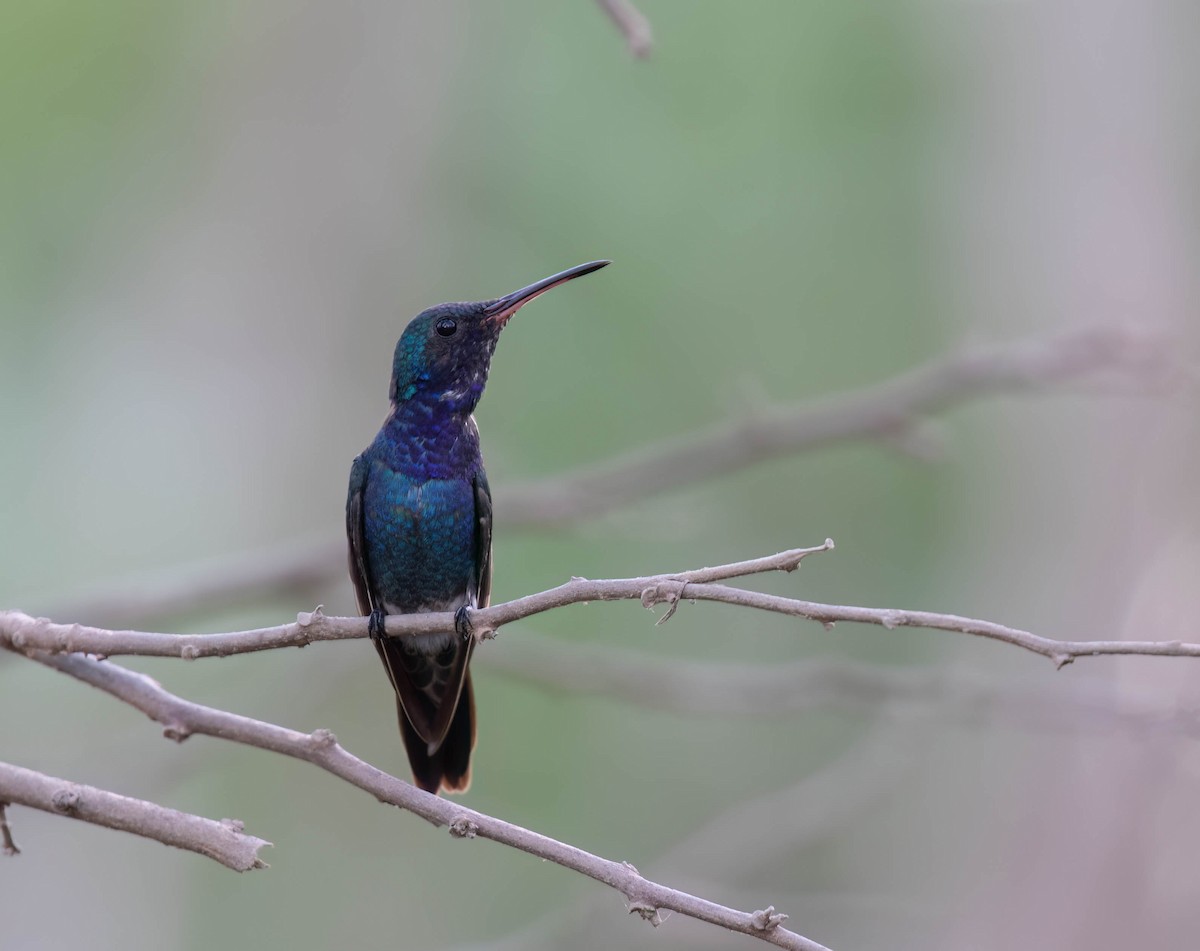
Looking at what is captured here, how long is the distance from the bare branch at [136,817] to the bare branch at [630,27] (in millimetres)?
1732

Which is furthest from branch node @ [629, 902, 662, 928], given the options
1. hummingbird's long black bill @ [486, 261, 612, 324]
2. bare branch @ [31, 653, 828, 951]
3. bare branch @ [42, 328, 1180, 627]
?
bare branch @ [42, 328, 1180, 627]

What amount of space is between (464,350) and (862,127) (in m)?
11.2

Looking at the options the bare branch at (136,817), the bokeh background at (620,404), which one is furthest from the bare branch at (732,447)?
the bare branch at (136,817)

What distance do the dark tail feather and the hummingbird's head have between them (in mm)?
966

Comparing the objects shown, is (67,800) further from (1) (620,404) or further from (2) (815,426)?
(1) (620,404)

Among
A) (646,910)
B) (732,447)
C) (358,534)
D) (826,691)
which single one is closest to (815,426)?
(732,447)

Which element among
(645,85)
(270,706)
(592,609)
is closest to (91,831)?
(270,706)

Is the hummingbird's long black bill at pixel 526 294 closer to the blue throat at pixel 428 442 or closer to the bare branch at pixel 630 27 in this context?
the blue throat at pixel 428 442

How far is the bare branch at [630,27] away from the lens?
107 inches

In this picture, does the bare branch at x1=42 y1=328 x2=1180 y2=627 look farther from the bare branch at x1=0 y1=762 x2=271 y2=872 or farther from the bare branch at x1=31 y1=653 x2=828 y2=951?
the bare branch at x1=0 y1=762 x2=271 y2=872

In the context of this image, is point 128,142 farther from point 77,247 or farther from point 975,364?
point 975,364

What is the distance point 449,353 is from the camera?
4.30 meters

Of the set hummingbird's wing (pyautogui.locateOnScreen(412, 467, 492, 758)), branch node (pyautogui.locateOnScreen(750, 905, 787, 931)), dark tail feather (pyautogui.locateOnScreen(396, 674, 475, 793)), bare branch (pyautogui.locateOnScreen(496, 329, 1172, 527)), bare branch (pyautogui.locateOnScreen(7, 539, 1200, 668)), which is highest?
bare branch (pyautogui.locateOnScreen(496, 329, 1172, 527))

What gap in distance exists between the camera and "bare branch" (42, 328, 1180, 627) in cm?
519
